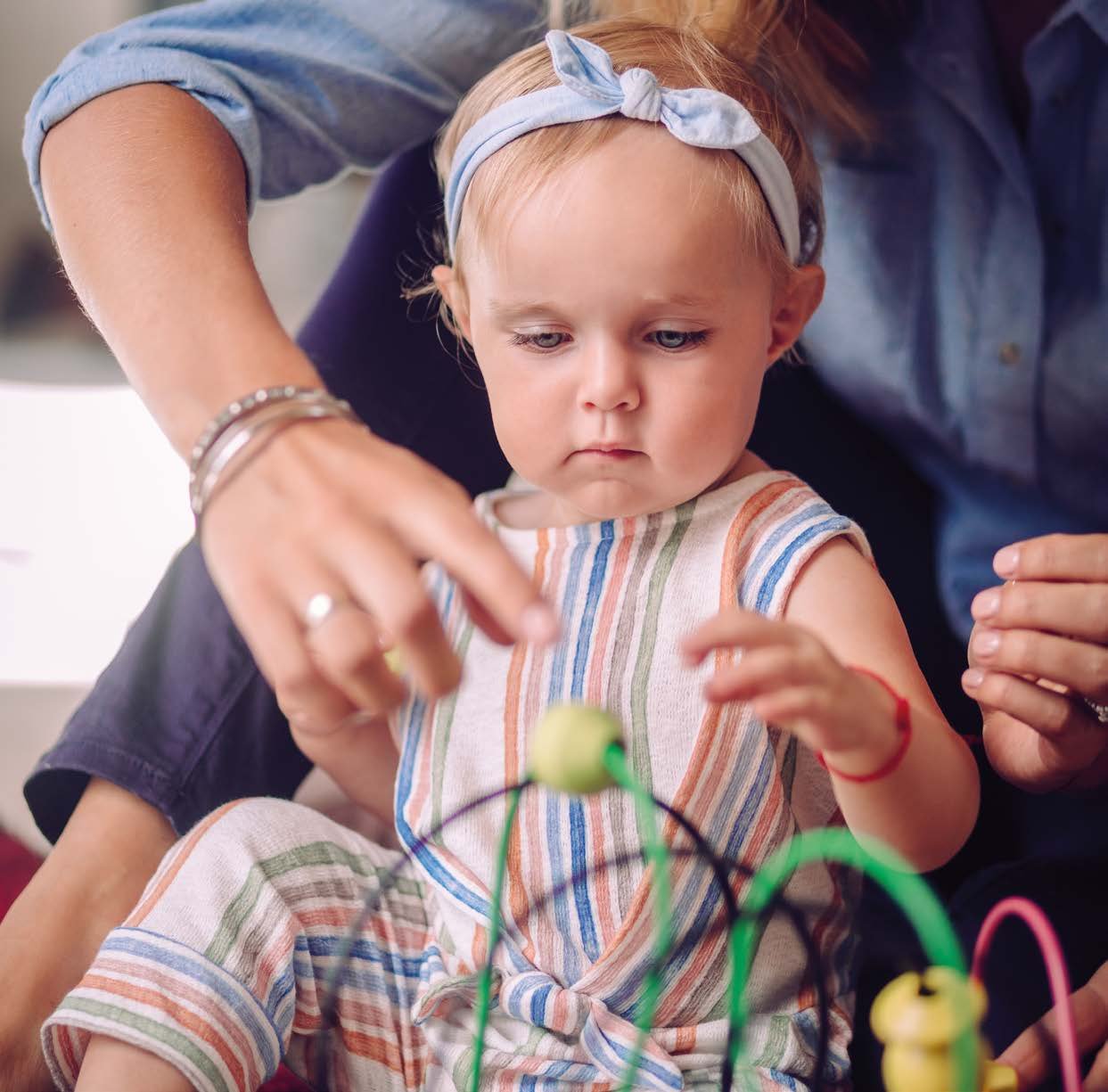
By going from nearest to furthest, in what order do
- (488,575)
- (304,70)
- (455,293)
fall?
(488,575), (455,293), (304,70)

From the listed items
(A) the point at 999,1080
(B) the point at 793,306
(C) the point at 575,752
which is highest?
(B) the point at 793,306

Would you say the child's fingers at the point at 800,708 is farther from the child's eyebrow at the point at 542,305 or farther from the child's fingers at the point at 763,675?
the child's eyebrow at the point at 542,305

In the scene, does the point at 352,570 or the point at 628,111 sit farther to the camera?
the point at 628,111

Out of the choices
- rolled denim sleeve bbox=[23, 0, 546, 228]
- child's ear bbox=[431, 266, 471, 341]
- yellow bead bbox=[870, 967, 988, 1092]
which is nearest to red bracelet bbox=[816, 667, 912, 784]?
yellow bead bbox=[870, 967, 988, 1092]

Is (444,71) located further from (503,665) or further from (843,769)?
(843,769)

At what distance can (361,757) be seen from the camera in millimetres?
785

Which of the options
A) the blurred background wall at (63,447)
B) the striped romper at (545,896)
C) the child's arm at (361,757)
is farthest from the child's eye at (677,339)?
the blurred background wall at (63,447)

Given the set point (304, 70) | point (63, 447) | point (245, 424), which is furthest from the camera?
point (63, 447)

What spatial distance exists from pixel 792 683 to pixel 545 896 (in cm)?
19

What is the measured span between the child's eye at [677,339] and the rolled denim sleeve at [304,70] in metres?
0.34

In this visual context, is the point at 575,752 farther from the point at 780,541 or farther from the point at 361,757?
the point at 361,757

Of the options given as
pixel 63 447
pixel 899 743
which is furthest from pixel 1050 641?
pixel 63 447

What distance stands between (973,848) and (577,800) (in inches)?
13.0

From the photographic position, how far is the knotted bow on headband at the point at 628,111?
0.62 meters
